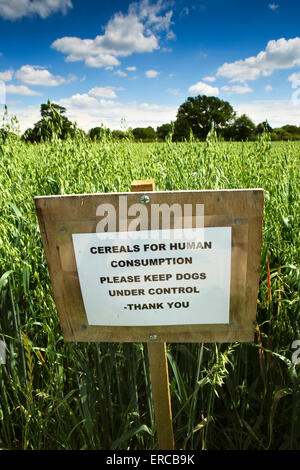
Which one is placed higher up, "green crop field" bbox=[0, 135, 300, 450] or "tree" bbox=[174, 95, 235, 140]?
"tree" bbox=[174, 95, 235, 140]

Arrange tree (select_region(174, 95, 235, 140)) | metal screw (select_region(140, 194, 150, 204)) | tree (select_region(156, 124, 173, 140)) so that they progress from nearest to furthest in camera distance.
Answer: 1. metal screw (select_region(140, 194, 150, 204))
2. tree (select_region(156, 124, 173, 140))
3. tree (select_region(174, 95, 235, 140))

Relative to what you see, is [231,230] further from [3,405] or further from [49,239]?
[3,405]

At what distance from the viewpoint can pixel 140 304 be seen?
111cm

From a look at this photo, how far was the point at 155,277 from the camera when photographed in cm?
107

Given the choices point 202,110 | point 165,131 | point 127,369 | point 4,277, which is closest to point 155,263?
point 4,277

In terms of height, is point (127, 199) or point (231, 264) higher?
point (127, 199)

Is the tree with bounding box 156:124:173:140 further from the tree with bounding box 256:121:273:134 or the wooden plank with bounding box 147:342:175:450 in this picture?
the wooden plank with bounding box 147:342:175:450

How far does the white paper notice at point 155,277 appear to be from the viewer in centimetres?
104

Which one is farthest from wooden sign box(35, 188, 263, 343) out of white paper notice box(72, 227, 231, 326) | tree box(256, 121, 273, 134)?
tree box(256, 121, 273, 134)

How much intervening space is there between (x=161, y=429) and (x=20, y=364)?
2.27 ft

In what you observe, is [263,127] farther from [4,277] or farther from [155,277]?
[4,277]

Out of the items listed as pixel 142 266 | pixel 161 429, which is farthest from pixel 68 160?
pixel 161 429

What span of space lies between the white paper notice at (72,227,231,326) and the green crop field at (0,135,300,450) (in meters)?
0.23

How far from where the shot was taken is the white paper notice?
104 centimetres
